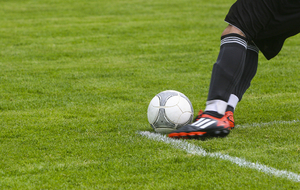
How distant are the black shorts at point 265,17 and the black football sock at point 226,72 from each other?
0.41 ft

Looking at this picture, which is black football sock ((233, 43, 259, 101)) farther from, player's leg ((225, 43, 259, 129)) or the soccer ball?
the soccer ball

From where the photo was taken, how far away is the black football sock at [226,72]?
3.35 meters

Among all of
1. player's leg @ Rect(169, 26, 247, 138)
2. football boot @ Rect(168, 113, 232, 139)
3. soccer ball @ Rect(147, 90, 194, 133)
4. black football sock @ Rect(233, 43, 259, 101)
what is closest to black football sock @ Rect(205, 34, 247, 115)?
player's leg @ Rect(169, 26, 247, 138)

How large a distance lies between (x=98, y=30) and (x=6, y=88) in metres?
5.99

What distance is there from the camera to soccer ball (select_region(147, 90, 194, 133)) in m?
3.48

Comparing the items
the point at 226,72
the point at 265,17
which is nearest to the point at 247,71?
the point at 226,72

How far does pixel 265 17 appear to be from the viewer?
3326mm

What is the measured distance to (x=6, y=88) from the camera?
18.0 feet

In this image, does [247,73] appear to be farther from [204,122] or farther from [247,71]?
[204,122]

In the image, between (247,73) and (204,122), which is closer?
(204,122)

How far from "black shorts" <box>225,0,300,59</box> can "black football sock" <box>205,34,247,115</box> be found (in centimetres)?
12

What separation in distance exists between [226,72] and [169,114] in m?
0.63

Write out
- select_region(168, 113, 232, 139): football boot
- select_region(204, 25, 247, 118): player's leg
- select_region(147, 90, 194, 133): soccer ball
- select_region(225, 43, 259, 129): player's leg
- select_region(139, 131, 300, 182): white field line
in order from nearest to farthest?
select_region(139, 131, 300, 182): white field line < select_region(168, 113, 232, 139): football boot < select_region(204, 25, 247, 118): player's leg < select_region(147, 90, 194, 133): soccer ball < select_region(225, 43, 259, 129): player's leg

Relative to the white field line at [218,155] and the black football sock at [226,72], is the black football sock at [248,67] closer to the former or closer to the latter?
the black football sock at [226,72]
